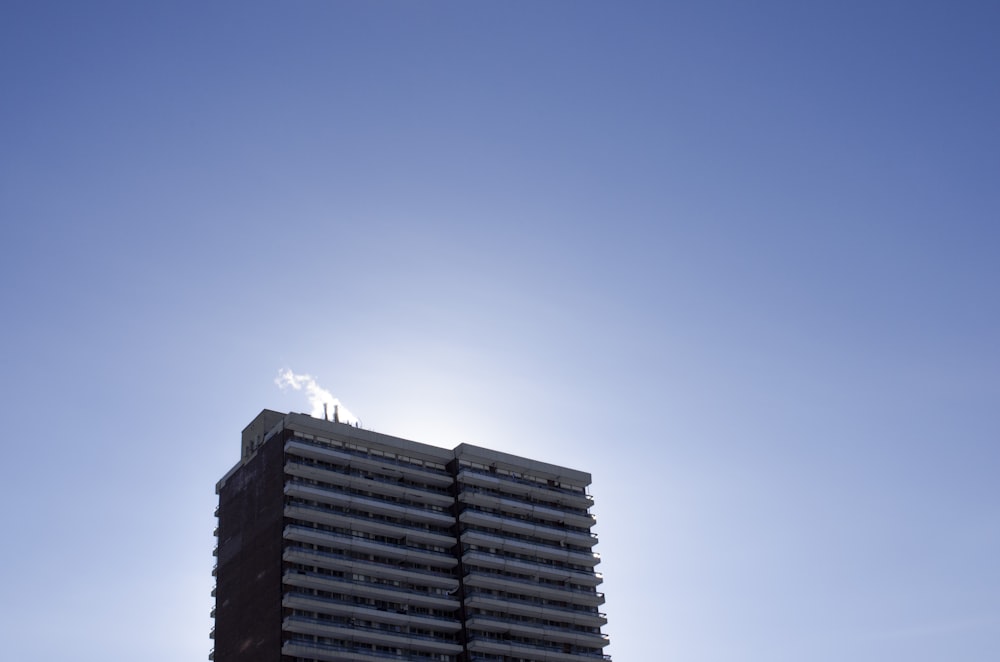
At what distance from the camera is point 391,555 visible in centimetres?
14950

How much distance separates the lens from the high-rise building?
14088cm

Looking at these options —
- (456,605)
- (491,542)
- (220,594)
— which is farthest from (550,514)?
(220,594)

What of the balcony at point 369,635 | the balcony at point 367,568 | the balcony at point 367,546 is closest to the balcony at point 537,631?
Result: the balcony at point 369,635

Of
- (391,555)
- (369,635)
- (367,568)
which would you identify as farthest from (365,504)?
(369,635)

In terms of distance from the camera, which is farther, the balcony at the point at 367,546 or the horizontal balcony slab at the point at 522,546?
the horizontal balcony slab at the point at 522,546

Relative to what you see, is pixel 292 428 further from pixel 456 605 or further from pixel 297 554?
pixel 456 605

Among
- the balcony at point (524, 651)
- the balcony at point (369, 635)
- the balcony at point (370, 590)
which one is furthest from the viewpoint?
the balcony at point (524, 651)

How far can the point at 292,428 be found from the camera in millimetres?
149875

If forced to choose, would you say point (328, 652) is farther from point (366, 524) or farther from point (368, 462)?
point (368, 462)

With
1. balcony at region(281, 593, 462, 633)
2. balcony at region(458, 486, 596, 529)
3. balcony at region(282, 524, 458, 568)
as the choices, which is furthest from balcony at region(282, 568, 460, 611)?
balcony at region(458, 486, 596, 529)

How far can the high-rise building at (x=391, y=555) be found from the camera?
141 m

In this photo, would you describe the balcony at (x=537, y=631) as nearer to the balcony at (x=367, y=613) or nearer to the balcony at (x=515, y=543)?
the balcony at (x=367, y=613)

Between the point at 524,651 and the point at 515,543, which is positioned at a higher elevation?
the point at 515,543

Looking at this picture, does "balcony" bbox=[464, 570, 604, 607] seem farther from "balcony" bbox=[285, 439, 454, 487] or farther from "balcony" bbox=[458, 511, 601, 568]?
"balcony" bbox=[285, 439, 454, 487]
